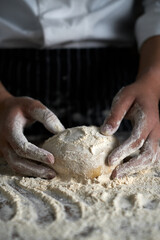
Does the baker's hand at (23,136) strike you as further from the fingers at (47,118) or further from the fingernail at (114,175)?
the fingernail at (114,175)

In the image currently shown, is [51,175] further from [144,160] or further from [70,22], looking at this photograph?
[70,22]

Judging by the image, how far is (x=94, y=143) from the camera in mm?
1092

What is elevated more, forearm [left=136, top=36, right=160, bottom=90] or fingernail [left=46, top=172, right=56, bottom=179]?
forearm [left=136, top=36, right=160, bottom=90]

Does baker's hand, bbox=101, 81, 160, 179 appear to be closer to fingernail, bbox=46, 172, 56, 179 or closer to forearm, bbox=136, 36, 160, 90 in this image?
forearm, bbox=136, 36, 160, 90

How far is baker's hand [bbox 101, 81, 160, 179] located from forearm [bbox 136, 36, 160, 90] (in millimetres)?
47

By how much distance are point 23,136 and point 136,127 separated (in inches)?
14.4

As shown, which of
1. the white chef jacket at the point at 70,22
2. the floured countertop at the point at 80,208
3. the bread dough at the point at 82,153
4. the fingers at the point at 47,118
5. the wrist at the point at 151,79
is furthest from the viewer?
the white chef jacket at the point at 70,22

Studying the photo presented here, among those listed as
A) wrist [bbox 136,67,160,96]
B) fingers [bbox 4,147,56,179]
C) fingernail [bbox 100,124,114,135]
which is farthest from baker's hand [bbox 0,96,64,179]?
wrist [bbox 136,67,160,96]

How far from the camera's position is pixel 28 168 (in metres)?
1.10

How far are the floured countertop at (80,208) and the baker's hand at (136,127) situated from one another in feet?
0.14

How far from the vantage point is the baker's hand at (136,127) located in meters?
1.09

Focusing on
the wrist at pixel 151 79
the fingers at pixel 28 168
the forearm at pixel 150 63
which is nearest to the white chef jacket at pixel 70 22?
the forearm at pixel 150 63

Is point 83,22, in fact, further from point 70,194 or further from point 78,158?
point 70,194

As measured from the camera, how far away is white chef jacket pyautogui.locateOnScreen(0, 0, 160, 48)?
1.51 meters
